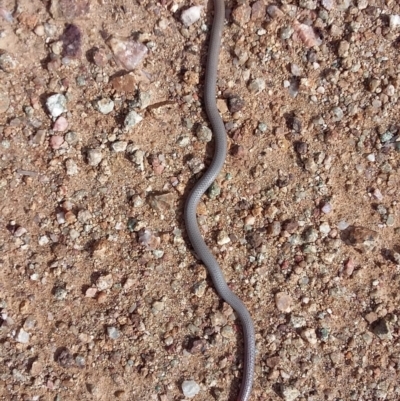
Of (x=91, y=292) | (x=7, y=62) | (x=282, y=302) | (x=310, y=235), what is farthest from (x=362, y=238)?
(x=7, y=62)

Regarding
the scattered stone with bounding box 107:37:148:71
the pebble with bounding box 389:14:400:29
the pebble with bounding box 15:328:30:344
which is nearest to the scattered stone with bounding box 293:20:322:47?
the pebble with bounding box 389:14:400:29

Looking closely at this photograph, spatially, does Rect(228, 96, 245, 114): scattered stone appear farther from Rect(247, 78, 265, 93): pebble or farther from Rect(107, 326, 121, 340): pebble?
Rect(107, 326, 121, 340): pebble

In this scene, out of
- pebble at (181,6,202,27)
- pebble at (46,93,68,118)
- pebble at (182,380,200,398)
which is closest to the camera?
pebble at (182,380,200,398)

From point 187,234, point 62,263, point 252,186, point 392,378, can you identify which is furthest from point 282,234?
point 62,263

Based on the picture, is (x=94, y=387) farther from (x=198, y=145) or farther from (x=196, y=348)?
(x=198, y=145)

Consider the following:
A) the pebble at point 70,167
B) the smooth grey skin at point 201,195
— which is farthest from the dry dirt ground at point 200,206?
the smooth grey skin at point 201,195

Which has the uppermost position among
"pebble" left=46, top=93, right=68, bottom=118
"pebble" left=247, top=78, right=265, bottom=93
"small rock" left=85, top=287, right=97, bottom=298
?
"pebble" left=46, top=93, right=68, bottom=118

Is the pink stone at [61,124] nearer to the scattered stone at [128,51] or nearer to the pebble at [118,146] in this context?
the pebble at [118,146]
